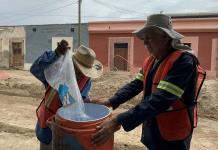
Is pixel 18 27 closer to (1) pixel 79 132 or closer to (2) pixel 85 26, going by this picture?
(2) pixel 85 26

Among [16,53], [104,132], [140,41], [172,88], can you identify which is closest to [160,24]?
[172,88]

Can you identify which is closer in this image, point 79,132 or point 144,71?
point 79,132

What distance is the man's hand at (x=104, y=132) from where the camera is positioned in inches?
102

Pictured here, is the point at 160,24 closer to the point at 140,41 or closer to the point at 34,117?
the point at 34,117

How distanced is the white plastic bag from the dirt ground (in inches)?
118

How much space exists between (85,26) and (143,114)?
22.5 metres

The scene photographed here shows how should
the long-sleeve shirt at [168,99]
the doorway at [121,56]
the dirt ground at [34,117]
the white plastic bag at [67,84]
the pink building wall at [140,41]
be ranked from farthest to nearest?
the doorway at [121,56]
the pink building wall at [140,41]
the dirt ground at [34,117]
the white plastic bag at [67,84]
the long-sleeve shirt at [168,99]

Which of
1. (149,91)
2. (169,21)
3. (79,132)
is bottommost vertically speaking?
(79,132)

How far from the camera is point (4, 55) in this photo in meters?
28.1

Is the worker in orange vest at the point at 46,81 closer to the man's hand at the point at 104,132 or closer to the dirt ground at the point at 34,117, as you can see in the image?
the man's hand at the point at 104,132

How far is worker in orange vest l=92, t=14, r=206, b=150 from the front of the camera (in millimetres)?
2602

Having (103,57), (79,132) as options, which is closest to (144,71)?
(79,132)

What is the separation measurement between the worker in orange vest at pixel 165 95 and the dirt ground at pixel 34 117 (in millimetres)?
3507

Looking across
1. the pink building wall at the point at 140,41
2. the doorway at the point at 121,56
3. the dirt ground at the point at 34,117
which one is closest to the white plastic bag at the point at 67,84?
the dirt ground at the point at 34,117
